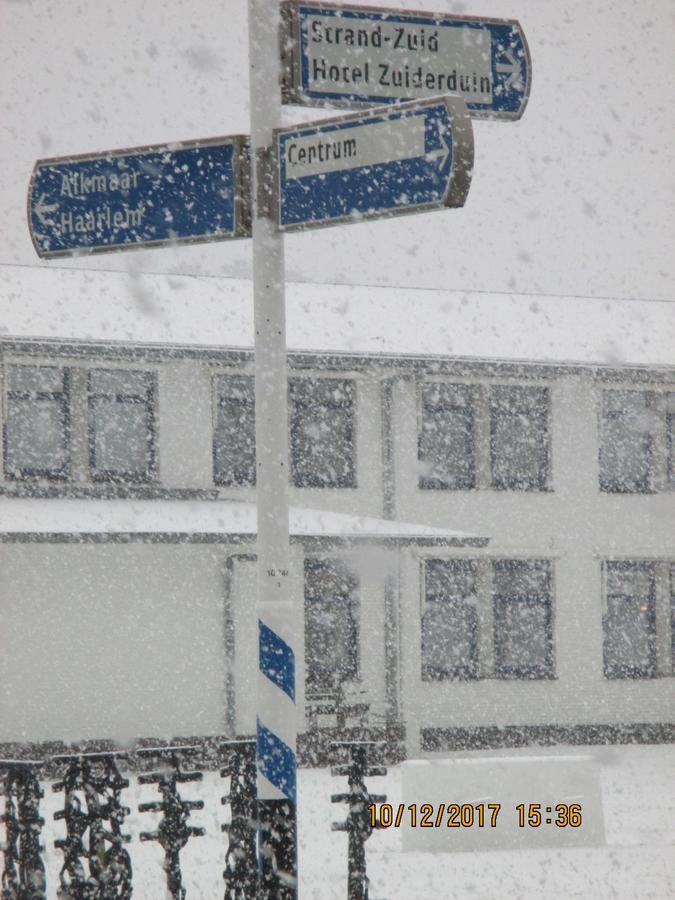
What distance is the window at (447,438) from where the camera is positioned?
22.5 metres

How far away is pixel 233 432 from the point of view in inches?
850

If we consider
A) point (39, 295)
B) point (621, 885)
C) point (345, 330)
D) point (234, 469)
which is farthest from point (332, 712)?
point (621, 885)

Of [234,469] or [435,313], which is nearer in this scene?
[234,469]

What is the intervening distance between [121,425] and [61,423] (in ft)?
2.78

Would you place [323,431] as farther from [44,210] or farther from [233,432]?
[44,210]

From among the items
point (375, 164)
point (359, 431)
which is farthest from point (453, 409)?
point (375, 164)

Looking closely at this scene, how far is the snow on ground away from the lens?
9.39 m

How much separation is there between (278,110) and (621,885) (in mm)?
5813

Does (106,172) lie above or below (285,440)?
above

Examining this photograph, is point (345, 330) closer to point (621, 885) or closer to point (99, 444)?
point (99, 444)

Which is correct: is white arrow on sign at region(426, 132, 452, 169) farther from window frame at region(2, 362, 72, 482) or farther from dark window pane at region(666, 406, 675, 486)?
dark window pane at region(666, 406, 675, 486)

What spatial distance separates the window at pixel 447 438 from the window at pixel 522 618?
158cm

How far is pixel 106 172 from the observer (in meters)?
6.30
